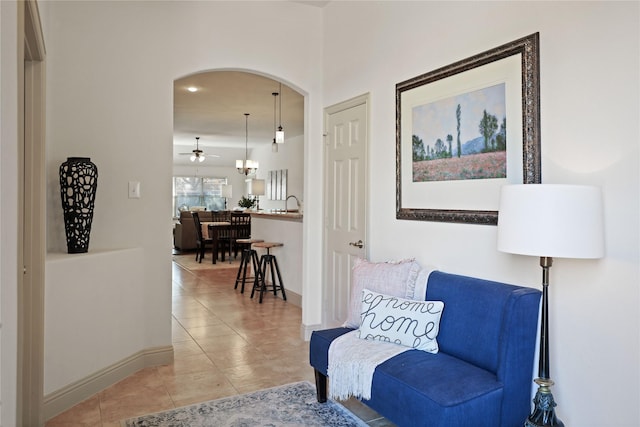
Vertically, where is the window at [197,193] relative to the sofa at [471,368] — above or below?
above

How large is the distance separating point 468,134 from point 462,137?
5 centimetres

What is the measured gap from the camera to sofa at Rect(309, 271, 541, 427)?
200 cm

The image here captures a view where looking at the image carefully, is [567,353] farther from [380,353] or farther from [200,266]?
[200,266]

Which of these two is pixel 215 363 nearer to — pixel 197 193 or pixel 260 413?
pixel 260 413

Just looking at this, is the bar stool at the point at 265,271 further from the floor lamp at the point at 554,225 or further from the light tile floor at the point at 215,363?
the floor lamp at the point at 554,225

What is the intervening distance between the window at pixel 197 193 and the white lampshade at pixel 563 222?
13586mm

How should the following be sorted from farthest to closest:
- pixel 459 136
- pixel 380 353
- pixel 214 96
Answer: pixel 214 96 < pixel 459 136 < pixel 380 353

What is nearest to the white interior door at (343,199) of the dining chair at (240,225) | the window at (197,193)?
the dining chair at (240,225)

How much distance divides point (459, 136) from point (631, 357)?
1.42 meters

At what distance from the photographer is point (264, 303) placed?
577cm

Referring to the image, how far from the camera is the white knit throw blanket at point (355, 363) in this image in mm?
2373

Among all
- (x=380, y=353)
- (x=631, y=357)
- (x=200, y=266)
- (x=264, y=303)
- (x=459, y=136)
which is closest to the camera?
(x=631, y=357)

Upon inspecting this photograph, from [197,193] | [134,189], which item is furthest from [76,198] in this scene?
[197,193]

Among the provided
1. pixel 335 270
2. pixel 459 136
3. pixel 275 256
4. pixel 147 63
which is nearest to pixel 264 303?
pixel 275 256
